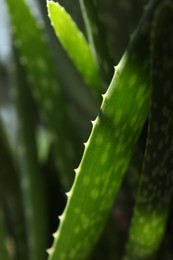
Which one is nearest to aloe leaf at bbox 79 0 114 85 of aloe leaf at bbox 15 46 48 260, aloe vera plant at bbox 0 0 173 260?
aloe vera plant at bbox 0 0 173 260

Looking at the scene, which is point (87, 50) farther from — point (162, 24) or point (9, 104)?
point (9, 104)

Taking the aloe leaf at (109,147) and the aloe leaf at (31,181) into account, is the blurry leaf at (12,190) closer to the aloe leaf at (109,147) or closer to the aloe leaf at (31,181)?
the aloe leaf at (31,181)

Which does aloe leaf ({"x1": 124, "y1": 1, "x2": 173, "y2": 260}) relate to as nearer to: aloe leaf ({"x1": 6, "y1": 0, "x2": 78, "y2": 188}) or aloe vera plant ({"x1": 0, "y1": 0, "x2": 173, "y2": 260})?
aloe vera plant ({"x1": 0, "y1": 0, "x2": 173, "y2": 260})

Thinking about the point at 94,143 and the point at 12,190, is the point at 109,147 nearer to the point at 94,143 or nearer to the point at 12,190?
the point at 94,143

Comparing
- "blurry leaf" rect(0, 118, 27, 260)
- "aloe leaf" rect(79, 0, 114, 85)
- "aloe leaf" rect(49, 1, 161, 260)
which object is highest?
"aloe leaf" rect(79, 0, 114, 85)

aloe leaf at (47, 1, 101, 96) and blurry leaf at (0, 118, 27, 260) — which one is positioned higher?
aloe leaf at (47, 1, 101, 96)

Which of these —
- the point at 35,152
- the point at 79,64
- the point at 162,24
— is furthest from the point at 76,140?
the point at 162,24

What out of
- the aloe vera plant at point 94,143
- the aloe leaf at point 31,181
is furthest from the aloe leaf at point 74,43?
the aloe leaf at point 31,181

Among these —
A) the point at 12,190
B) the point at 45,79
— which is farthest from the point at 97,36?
the point at 12,190
